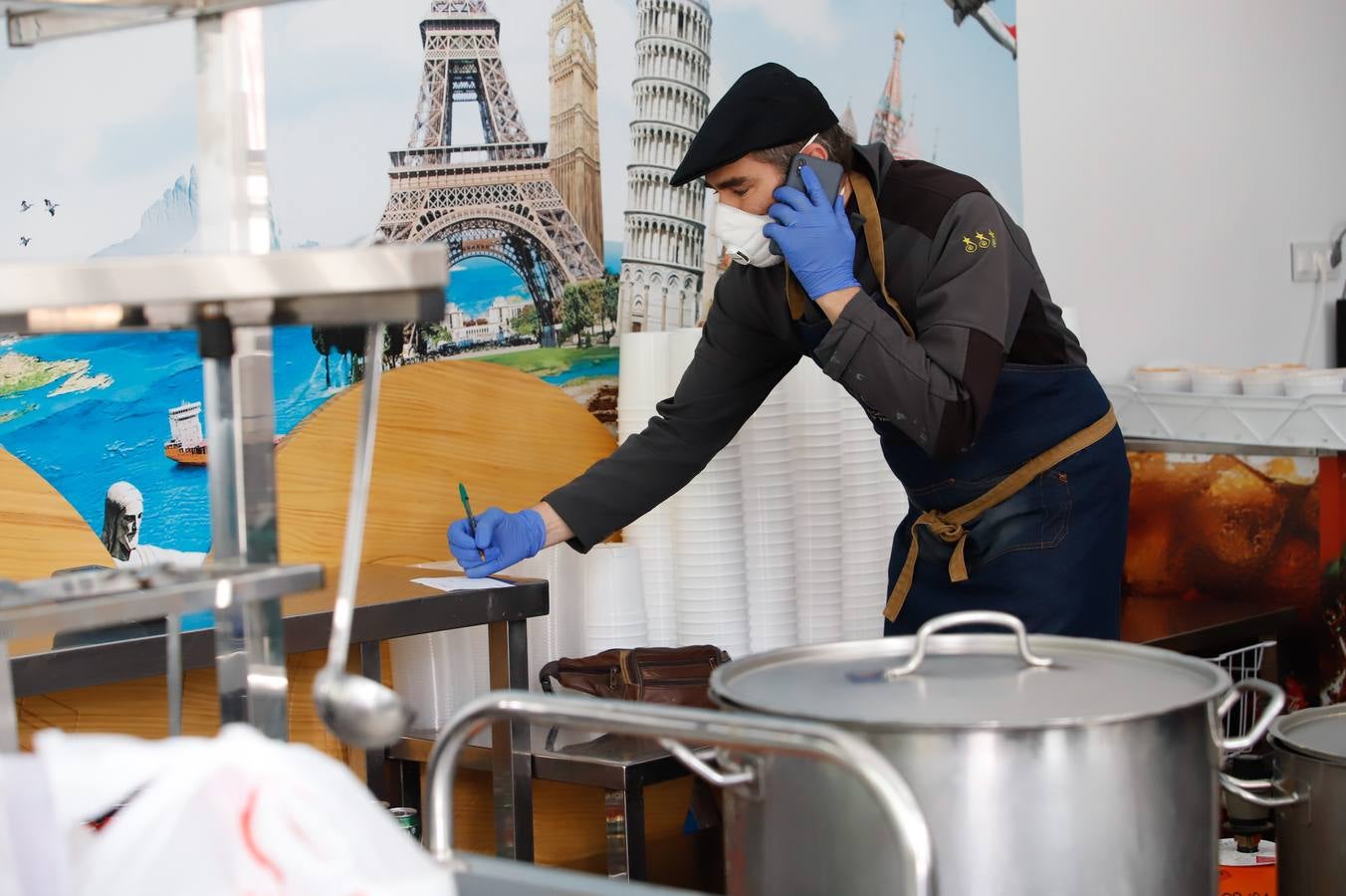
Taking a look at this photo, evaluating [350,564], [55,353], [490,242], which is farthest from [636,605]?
[350,564]

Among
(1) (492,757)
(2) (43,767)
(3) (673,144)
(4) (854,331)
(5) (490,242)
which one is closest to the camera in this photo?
(2) (43,767)

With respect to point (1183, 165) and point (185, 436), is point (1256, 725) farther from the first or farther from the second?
point (1183, 165)

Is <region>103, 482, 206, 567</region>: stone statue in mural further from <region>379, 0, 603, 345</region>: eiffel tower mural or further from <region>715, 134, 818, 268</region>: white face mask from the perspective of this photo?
<region>715, 134, 818, 268</region>: white face mask

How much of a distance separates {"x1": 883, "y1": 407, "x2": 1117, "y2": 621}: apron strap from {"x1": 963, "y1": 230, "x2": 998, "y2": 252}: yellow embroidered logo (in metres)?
0.35

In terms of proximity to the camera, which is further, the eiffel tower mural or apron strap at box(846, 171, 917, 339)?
the eiffel tower mural

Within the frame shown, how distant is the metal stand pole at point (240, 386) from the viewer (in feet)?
3.18

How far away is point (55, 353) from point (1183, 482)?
2546 mm

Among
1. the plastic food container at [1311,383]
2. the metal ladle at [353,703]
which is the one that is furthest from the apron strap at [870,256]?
the plastic food container at [1311,383]

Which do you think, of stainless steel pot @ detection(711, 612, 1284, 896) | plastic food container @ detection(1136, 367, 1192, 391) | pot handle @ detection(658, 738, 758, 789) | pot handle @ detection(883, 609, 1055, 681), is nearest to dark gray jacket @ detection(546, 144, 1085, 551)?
pot handle @ detection(883, 609, 1055, 681)

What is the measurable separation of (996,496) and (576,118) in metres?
1.31

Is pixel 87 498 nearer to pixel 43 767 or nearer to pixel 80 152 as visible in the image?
pixel 80 152

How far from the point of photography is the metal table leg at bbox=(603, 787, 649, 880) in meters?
2.17

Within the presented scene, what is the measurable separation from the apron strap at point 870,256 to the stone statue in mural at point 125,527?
1.08 m

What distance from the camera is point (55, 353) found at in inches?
90.1
